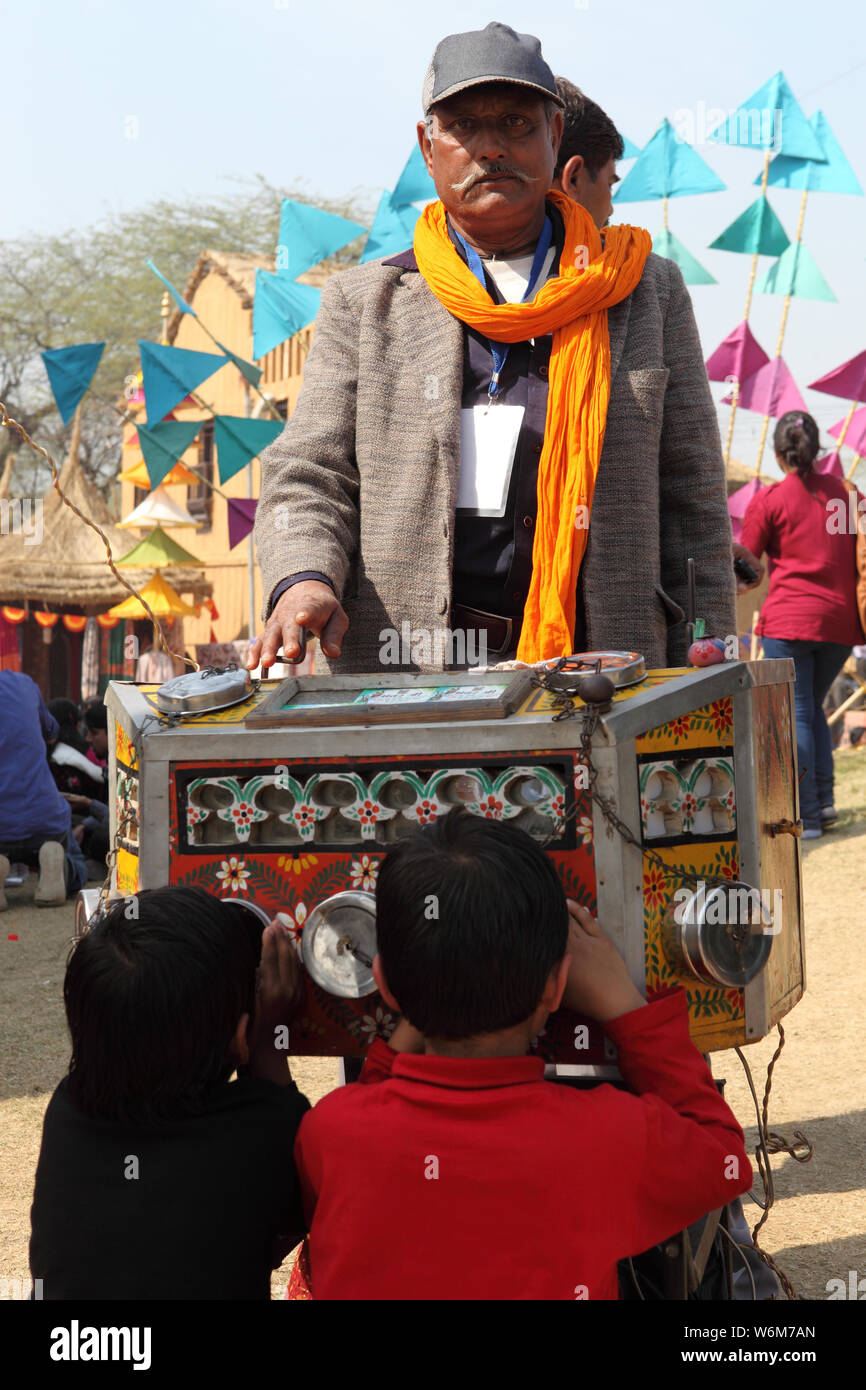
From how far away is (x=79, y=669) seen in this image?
61.3 ft

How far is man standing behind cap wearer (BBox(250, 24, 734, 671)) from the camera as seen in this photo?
2.10m

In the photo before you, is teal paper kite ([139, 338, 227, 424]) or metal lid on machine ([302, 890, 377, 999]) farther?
teal paper kite ([139, 338, 227, 424])

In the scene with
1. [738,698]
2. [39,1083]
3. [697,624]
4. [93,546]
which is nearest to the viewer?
[738,698]

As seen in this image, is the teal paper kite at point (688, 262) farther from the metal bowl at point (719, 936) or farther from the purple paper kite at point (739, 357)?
the metal bowl at point (719, 936)

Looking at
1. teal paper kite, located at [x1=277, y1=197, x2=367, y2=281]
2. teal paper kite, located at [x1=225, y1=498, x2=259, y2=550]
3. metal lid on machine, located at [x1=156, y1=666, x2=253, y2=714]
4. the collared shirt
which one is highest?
teal paper kite, located at [x1=277, y1=197, x2=367, y2=281]

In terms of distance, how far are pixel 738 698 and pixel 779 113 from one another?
8281mm

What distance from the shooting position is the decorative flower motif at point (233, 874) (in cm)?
169

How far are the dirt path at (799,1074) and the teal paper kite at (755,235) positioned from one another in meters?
4.28

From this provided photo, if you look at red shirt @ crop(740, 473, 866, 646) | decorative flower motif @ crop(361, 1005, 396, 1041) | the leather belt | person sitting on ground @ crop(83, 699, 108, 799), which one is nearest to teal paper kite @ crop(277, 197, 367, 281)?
person sitting on ground @ crop(83, 699, 108, 799)

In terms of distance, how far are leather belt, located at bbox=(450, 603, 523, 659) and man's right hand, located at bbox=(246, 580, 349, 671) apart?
0.88 feet

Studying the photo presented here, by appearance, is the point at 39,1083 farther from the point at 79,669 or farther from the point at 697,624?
the point at 79,669

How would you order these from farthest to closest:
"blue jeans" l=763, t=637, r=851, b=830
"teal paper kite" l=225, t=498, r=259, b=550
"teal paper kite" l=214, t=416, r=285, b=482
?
"teal paper kite" l=225, t=498, r=259, b=550 → "teal paper kite" l=214, t=416, r=285, b=482 → "blue jeans" l=763, t=637, r=851, b=830
